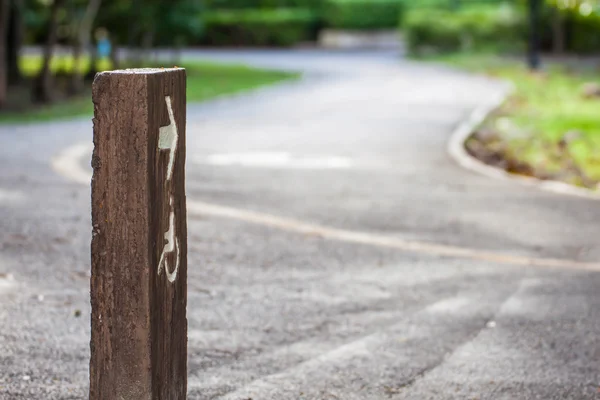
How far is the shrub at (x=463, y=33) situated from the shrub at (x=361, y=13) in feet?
21.1

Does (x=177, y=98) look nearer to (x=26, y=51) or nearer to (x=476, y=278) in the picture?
(x=476, y=278)

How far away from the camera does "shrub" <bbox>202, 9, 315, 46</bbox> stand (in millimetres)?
37156

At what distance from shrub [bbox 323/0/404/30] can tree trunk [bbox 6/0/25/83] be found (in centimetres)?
1700

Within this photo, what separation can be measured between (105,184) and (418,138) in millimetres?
9738

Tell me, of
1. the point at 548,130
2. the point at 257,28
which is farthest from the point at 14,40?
the point at 257,28

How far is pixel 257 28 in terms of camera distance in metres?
37.2

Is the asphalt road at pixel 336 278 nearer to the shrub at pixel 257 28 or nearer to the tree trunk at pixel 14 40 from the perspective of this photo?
the tree trunk at pixel 14 40

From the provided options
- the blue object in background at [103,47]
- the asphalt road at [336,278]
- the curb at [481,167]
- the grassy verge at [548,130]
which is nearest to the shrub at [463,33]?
the grassy verge at [548,130]

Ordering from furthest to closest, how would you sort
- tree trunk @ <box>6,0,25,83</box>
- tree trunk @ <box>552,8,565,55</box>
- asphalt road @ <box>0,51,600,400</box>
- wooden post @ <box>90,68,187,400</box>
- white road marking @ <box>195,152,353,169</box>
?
tree trunk @ <box>552,8,565,55</box>
tree trunk @ <box>6,0,25,83</box>
white road marking @ <box>195,152,353,169</box>
asphalt road @ <box>0,51,600,400</box>
wooden post @ <box>90,68,187,400</box>

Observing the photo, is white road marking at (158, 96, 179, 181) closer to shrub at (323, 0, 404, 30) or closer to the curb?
the curb

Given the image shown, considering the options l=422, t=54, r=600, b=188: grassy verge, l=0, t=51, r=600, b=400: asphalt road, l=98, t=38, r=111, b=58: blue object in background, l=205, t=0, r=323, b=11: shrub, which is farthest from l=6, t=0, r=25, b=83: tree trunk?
l=205, t=0, r=323, b=11: shrub

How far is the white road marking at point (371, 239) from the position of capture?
6.59 m

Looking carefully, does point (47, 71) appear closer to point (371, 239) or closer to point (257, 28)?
point (371, 239)

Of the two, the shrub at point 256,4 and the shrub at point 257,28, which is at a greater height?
the shrub at point 256,4
